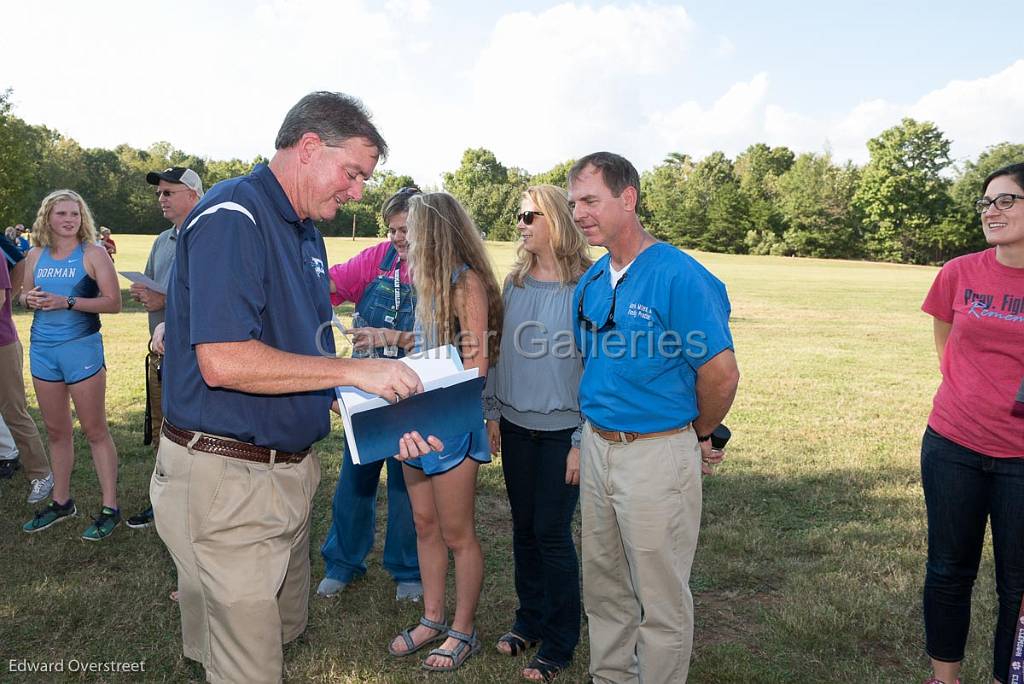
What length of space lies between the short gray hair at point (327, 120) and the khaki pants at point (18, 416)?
16.3 feet

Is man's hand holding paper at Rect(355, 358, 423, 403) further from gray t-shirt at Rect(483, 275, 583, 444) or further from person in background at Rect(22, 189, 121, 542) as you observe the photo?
person in background at Rect(22, 189, 121, 542)

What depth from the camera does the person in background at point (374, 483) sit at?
14.2 ft

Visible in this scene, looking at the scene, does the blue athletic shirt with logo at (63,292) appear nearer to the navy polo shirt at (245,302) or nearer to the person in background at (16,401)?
the person in background at (16,401)

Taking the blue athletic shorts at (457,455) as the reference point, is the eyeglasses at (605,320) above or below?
above

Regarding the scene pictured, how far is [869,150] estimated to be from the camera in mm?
81875

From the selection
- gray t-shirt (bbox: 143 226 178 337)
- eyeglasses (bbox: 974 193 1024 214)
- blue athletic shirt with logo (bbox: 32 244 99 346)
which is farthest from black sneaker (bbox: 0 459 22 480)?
eyeglasses (bbox: 974 193 1024 214)

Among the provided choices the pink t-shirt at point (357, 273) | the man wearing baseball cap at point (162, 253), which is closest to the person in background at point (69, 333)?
the man wearing baseball cap at point (162, 253)

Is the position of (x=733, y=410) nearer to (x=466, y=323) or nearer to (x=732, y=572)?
(x=732, y=572)

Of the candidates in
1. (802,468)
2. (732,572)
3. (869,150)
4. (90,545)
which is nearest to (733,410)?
(802,468)

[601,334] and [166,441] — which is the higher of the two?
[601,334]

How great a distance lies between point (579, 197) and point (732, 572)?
3009 mm

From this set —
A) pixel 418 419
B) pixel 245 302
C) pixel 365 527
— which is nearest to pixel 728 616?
pixel 365 527

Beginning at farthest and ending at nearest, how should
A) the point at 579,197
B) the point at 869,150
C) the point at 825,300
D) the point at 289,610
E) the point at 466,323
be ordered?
the point at 869,150 < the point at 825,300 < the point at 466,323 < the point at 579,197 < the point at 289,610

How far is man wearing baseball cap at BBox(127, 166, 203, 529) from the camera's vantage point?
16.1 ft
